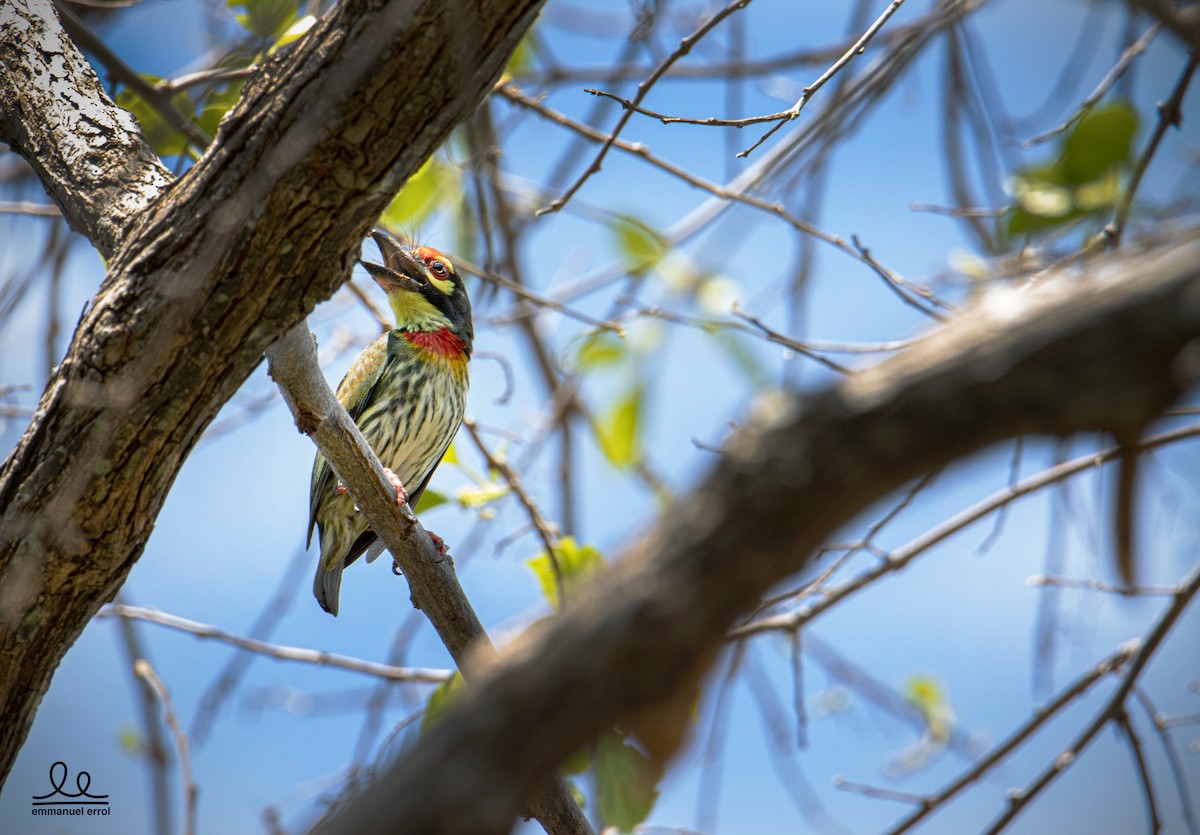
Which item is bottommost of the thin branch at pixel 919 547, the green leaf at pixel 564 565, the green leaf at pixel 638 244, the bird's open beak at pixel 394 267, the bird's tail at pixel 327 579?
the thin branch at pixel 919 547

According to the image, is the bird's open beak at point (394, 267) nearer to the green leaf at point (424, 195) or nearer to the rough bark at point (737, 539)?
the green leaf at point (424, 195)

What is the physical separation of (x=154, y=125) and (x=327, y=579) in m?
1.97

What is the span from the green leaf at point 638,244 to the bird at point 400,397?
96 cm

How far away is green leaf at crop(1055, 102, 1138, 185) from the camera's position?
6.77ft

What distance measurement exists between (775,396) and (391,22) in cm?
112

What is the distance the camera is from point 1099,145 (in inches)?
81.5

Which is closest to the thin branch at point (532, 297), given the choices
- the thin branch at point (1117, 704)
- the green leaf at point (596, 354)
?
the green leaf at point (596, 354)

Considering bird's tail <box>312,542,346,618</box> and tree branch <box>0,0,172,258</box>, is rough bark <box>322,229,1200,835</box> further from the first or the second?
bird's tail <box>312,542,346,618</box>

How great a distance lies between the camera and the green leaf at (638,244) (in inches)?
158

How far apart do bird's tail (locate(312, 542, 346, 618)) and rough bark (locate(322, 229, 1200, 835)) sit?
3.11 m

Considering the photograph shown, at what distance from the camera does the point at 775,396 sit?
1252 millimetres

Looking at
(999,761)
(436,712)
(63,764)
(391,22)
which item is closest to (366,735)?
(436,712)

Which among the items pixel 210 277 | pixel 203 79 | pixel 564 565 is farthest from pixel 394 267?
pixel 210 277


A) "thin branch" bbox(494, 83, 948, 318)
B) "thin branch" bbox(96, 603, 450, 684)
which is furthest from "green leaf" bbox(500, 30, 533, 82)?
"thin branch" bbox(96, 603, 450, 684)
